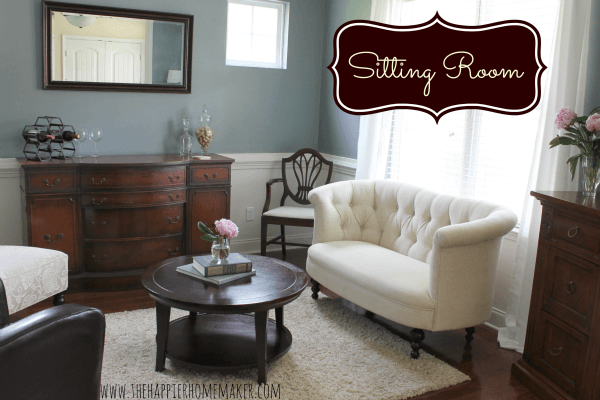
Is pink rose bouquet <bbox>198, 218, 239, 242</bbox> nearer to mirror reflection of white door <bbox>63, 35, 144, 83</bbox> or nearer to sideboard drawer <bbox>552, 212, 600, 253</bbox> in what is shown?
sideboard drawer <bbox>552, 212, 600, 253</bbox>

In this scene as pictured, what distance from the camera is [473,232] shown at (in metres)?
2.80

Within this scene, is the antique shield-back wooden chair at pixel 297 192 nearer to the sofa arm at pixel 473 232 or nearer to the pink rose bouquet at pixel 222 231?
the pink rose bouquet at pixel 222 231

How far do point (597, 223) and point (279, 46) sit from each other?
128 inches

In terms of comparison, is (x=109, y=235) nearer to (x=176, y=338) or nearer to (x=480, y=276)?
(x=176, y=338)

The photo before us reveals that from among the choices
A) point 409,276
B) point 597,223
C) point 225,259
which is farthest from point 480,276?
point 225,259

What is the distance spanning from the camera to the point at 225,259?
113 inches

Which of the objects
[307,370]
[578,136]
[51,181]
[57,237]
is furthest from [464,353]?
[51,181]

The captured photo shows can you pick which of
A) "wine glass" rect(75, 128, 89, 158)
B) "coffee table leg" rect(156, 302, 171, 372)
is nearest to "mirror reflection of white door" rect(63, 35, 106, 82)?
"wine glass" rect(75, 128, 89, 158)

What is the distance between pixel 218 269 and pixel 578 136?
6.17 ft

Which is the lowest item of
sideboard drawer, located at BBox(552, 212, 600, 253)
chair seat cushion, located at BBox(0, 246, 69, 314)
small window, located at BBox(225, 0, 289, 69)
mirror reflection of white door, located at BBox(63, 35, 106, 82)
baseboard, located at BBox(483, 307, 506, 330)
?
baseboard, located at BBox(483, 307, 506, 330)

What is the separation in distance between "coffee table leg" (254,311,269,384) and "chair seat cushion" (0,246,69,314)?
4.11 ft

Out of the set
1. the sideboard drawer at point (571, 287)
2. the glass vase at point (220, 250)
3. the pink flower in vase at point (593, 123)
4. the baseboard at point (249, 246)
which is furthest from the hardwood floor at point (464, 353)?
the pink flower in vase at point (593, 123)

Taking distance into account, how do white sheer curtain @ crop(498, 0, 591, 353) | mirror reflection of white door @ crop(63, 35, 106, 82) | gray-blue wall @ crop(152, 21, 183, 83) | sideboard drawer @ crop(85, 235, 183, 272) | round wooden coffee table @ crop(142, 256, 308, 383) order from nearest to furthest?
round wooden coffee table @ crop(142, 256, 308, 383), white sheer curtain @ crop(498, 0, 591, 353), sideboard drawer @ crop(85, 235, 183, 272), mirror reflection of white door @ crop(63, 35, 106, 82), gray-blue wall @ crop(152, 21, 183, 83)

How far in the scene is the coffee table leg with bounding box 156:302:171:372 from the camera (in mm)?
2662
